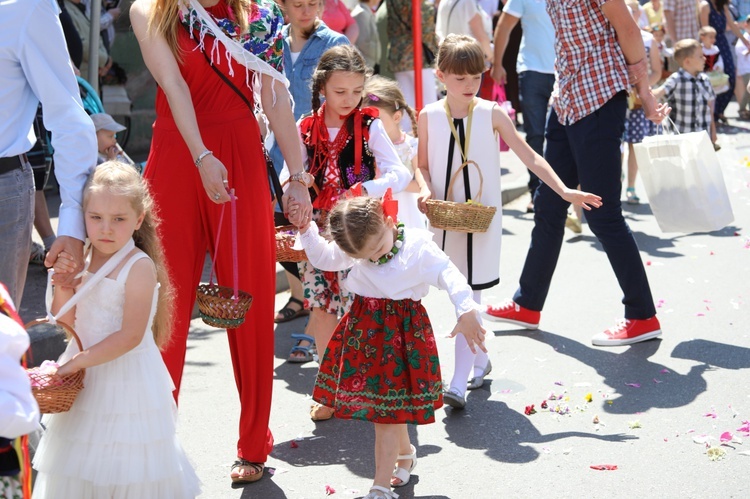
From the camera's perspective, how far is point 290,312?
6.89 m

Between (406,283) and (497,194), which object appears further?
(497,194)

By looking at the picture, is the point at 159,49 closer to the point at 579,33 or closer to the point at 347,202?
the point at 347,202

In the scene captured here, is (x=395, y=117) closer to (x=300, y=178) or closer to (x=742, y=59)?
(x=300, y=178)

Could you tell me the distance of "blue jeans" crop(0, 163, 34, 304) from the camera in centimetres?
358

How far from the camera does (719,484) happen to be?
4.32 metres

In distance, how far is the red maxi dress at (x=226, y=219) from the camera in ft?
14.0

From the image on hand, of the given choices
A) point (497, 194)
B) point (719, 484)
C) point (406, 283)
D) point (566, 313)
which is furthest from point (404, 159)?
point (719, 484)

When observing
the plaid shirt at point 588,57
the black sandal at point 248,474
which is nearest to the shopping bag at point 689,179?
the plaid shirt at point 588,57

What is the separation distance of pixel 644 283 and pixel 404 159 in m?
1.59

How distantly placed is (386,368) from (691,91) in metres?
7.08

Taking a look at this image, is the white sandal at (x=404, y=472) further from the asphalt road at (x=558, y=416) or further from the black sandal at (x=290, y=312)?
the black sandal at (x=290, y=312)

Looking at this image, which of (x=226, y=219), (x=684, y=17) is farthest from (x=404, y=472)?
(x=684, y=17)

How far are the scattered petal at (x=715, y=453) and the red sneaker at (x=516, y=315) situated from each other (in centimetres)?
201

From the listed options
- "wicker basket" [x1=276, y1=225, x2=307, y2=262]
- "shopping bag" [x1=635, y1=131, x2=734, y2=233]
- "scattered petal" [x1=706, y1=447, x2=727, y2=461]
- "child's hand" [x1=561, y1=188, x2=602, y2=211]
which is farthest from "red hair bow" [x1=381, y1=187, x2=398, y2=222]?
"shopping bag" [x1=635, y1=131, x2=734, y2=233]
